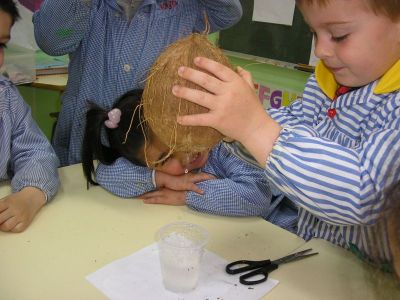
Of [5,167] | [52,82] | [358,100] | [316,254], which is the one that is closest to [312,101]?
[358,100]

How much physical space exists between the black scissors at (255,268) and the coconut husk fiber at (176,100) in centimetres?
26

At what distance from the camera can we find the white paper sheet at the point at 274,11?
198 centimetres

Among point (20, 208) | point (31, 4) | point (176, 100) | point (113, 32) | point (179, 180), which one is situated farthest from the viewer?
point (31, 4)

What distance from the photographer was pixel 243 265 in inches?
35.9

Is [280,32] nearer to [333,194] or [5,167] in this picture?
[5,167]

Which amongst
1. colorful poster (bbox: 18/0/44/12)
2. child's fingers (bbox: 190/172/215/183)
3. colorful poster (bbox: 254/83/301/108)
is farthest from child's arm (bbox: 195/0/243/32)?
colorful poster (bbox: 18/0/44/12)

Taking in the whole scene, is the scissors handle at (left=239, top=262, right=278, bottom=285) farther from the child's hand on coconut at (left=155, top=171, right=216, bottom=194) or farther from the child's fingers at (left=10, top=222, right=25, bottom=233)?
the child's fingers at (left=10, top=222, right=25, bottom=233)

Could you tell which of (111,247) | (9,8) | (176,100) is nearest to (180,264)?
(111,247)

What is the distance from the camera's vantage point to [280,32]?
2.06 m

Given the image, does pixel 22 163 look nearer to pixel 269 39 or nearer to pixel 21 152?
pixel 21 152

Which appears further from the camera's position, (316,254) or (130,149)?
(130,149)

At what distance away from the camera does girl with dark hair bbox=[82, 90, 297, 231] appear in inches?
44.8

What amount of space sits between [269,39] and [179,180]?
1137 mm

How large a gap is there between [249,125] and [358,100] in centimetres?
30
